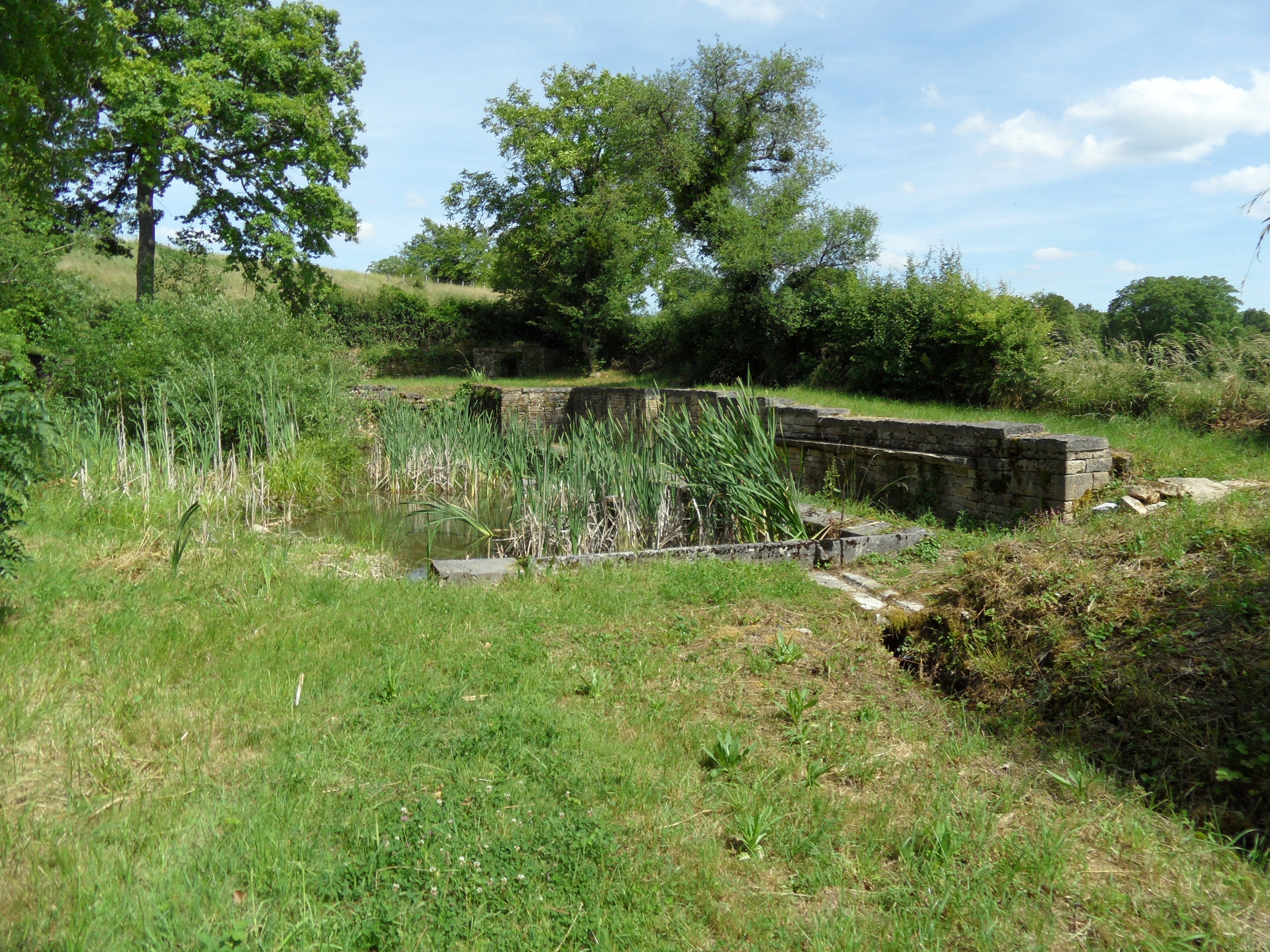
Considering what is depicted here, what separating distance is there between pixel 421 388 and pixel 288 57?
335 inches

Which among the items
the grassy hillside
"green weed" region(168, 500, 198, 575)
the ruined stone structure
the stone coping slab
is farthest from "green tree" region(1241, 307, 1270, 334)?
the grassy hillside

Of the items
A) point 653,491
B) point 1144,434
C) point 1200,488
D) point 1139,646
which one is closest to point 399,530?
point 653,491

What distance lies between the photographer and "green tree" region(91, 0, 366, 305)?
56.5ft

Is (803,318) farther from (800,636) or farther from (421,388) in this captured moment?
(800,636)

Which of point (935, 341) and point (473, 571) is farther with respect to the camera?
point (935, 341)

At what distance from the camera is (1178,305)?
73.6 feet

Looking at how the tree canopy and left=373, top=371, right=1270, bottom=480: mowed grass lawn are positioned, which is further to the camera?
the tree canopy

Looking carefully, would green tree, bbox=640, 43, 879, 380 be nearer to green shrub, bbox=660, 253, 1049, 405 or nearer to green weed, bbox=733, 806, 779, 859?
green shrub, bbox=660, 253, 1049, 405

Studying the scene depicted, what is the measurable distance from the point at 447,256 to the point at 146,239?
17.5 meters

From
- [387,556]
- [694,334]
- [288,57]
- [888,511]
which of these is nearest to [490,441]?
[387,556]

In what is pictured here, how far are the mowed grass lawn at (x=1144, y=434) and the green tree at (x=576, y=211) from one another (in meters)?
11.2

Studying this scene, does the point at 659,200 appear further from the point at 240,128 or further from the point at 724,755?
the point at 724,755

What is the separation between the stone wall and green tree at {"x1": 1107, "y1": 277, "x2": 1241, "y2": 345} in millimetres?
16405

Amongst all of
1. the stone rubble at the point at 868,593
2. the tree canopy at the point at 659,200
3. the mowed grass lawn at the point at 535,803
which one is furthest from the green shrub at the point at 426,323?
the mowed grass lawn at the point at 535,803
